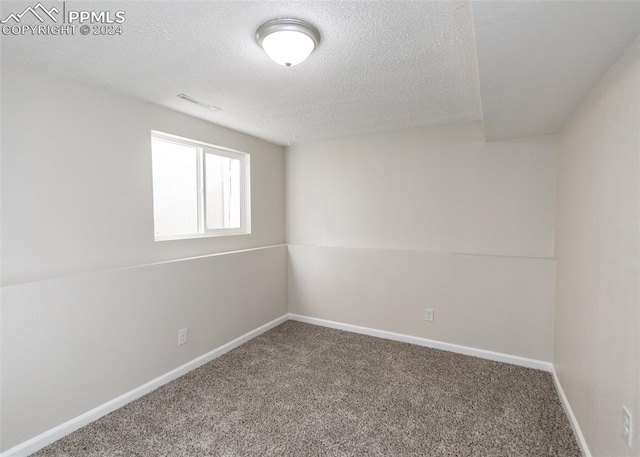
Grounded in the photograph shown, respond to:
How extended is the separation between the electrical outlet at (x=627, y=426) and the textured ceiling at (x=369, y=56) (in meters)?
1.54

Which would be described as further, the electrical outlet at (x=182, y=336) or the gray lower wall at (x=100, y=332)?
the electrical outlet at (x=182, y=336)

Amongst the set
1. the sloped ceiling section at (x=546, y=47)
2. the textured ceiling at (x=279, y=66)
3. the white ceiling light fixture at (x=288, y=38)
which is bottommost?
the sloped ceiling section at (x=546, y=47)

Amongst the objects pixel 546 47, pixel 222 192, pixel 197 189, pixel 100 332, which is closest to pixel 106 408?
pixel 100 332

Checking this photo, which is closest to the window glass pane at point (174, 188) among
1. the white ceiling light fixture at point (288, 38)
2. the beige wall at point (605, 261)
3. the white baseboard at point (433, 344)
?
the white ceiling light fixture at point (288, 38)

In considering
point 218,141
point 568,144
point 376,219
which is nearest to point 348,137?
point 376,219

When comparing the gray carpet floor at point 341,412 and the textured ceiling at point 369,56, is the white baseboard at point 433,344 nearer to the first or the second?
the gray carpet floor at point 341,412

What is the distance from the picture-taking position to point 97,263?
2225mm

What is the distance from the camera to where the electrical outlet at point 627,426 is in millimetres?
1245

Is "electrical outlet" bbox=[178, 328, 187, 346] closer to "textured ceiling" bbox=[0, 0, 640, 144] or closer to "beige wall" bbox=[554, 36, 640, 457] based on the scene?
"textured ceiling" bbox=[0, 0, 640, 144]

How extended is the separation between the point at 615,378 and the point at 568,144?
5.62ft

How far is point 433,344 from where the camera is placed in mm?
3250

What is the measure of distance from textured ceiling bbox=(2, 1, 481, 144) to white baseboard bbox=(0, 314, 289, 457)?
2.22 m

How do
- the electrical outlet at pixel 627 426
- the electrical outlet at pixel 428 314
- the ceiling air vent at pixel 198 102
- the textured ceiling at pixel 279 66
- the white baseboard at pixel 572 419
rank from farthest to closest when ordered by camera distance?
the electrical outlet at pixel 428 314
the ceiling air vent at pixel 198 102
the white baseboard at pixel 572 419
the textured ceiling at pixel 279 66
the electrical outlet at pixel 627 426

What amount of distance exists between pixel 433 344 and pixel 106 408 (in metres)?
2.88
